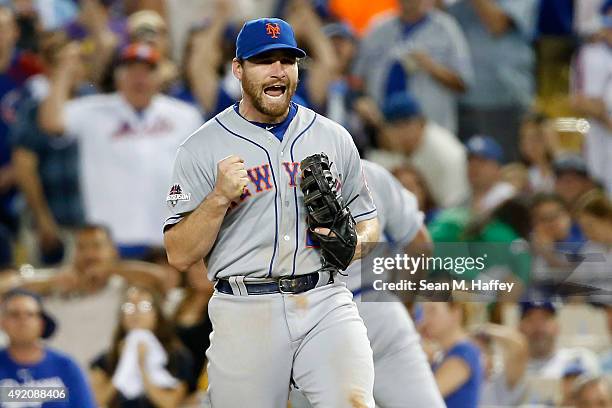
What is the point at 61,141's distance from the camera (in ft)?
29.9

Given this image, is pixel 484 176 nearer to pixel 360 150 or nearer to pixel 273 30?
pixel 360 150

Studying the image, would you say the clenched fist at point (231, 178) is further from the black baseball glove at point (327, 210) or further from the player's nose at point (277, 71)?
the player's nose at point (277, 71)

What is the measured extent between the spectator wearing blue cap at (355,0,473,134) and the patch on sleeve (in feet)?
17.9

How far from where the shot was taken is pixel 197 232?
15.1 ft

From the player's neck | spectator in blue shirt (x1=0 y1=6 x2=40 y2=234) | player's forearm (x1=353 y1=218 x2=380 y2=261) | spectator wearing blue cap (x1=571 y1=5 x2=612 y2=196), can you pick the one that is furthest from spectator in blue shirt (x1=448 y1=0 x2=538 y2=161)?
the player's neck

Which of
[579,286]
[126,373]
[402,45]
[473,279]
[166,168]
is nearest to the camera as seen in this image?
[473,279]

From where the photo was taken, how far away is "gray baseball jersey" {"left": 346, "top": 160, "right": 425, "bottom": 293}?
6.17 metres

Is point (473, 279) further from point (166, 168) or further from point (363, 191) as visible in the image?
point (166, 168)

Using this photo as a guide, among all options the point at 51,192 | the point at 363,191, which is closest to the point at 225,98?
the point at 51,192

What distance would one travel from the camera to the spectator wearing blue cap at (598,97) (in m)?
9.86

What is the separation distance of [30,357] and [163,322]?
107 cm

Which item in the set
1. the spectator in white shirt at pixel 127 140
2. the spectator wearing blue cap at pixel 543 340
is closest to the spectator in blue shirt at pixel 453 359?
the spectator wearing blue cap at pixel 543 340

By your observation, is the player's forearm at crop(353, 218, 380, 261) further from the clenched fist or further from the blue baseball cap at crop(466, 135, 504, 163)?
the blue baseball cap at crop(466, 135, 504, 163)

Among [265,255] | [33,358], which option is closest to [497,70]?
[33,358]
